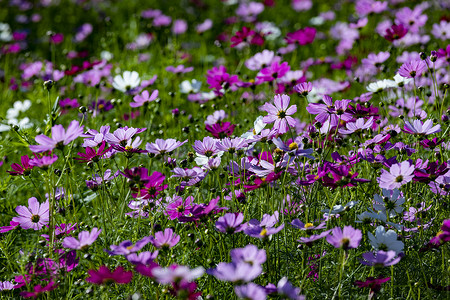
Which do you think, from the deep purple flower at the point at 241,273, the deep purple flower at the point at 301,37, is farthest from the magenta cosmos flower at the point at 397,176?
the deep purple flower at the point at 301,37

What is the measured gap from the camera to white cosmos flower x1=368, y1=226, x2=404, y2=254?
1.13 m

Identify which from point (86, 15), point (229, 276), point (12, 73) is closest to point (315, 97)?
point (229, 276)

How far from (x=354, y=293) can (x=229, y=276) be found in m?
0.52

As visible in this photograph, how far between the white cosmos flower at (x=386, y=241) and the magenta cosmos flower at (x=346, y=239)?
0.13 metres

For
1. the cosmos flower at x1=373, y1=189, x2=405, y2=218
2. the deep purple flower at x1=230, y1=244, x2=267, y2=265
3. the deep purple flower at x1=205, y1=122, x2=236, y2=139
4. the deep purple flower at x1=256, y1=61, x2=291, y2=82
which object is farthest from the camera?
the deep purple flower at x1=256, y1=61, x2=291, y2=82

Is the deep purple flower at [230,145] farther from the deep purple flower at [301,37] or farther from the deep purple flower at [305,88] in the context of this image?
the deep purple flower at [301,37]

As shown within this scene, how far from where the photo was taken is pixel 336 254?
52.2 inches

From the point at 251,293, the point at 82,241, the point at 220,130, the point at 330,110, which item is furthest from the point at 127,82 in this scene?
the point at 251,293

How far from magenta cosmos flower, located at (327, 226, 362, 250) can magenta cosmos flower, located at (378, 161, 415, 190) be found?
0.20 m

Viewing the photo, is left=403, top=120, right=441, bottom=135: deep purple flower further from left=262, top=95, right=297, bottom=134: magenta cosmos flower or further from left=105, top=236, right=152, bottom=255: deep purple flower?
left=105, top=236, right=152, bottom=255: deep purple flower

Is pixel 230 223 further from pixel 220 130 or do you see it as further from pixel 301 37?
pixel 301 37

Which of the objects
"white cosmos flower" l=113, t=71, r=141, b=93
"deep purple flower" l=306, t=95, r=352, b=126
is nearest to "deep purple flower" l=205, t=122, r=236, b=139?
"deep purple flower" l=306, t=95, r=352, b=126

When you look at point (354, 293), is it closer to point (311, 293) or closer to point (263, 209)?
point (311, 293)

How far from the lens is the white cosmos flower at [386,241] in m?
1.13
